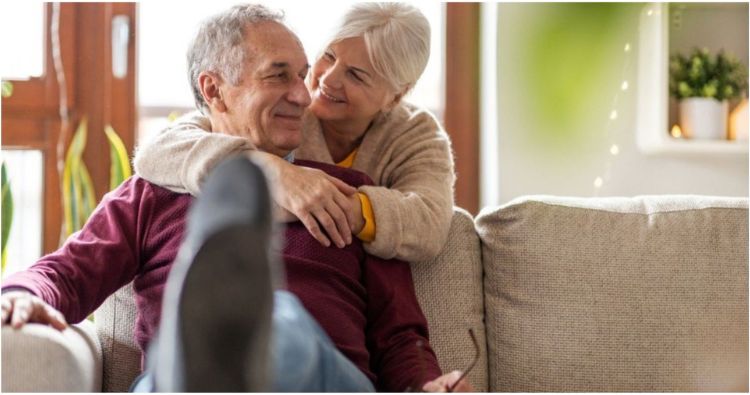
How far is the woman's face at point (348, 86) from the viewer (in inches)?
78.5

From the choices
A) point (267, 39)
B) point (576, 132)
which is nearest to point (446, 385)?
point (267, 39)

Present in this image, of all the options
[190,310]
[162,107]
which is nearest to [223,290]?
[190,310]

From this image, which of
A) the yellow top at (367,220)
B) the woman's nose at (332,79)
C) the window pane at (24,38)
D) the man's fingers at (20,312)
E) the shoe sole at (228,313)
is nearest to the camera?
the shoe sole at (228,313)

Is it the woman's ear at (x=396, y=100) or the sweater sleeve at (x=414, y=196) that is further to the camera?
the woman's ear at (x=396, y=100)

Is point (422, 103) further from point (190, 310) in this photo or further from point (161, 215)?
point (190, 310)

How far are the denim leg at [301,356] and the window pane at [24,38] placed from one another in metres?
2.54

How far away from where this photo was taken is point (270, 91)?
70.9 inches

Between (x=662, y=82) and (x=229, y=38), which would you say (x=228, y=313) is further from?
(x=662, y=82)

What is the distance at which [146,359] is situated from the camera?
1707mm

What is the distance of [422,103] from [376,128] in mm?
1619

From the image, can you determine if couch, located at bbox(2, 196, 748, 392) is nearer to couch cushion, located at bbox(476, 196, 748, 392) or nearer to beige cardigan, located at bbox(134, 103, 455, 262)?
couch cushion, located at bbox(476, 196, 748, 392)

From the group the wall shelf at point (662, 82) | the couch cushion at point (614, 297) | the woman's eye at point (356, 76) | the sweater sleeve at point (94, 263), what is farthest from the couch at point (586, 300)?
the wall shelf at point (662, 82)

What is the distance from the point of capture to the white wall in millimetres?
3359

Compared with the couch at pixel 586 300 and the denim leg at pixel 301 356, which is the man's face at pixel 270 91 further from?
the denim leg at pixel 301 356
